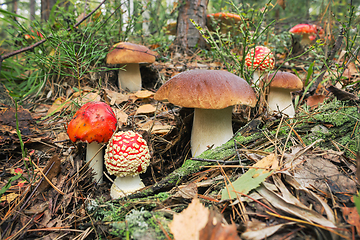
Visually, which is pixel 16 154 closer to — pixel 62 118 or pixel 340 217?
pixel 62 118

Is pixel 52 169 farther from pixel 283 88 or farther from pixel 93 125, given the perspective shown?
pixel 283 88

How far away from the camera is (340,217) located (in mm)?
1014

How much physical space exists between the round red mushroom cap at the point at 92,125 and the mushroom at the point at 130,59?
1.85 metres

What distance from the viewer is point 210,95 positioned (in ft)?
5.81

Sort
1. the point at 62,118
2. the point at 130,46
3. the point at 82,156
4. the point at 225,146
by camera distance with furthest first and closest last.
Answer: the point at 130,46 → the point at 62,118 → the point at 82,156 → the point at 225,146

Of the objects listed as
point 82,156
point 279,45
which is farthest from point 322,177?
point 279,45

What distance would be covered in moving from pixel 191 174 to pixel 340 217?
92 centimetres

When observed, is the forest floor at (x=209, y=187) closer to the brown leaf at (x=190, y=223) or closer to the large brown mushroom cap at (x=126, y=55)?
the brown leaf at (x=190, y=223)

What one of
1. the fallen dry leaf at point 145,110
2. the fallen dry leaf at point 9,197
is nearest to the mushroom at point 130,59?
Result: the fallen dry leaf at point 145,110

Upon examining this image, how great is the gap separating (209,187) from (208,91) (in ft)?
2.58

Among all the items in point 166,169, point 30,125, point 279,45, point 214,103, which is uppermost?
point 279,45

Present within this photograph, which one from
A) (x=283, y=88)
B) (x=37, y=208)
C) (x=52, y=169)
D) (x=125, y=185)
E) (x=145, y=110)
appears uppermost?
(x=283, y=88)

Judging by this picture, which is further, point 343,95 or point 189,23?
point 189,23

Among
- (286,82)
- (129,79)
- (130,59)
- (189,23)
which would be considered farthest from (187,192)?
(189,23)
